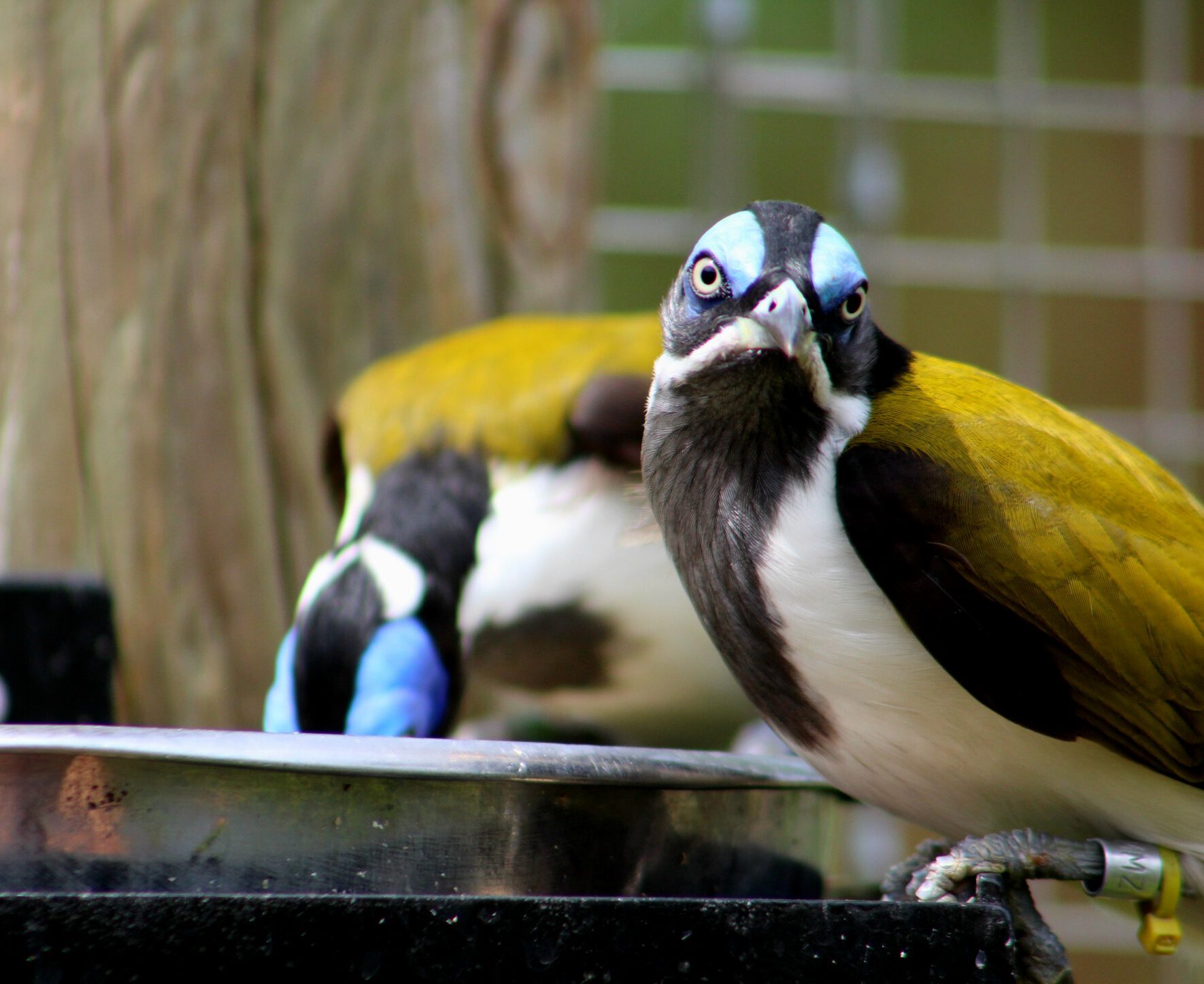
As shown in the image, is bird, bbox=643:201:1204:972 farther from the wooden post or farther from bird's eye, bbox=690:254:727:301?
the wooden post

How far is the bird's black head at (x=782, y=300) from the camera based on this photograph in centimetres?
120

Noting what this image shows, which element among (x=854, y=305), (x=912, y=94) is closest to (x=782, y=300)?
(x=854, y=305)

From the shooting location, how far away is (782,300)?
46.1 inches

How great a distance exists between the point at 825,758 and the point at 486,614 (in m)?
0.98

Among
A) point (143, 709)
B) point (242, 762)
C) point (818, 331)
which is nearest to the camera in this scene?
point (242, 762)

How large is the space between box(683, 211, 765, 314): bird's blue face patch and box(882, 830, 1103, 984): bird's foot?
1.67 ft

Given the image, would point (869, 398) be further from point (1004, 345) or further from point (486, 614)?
point (1004, 345)

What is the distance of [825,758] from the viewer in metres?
1.32

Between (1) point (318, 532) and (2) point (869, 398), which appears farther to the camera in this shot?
(1) point (318, 532)

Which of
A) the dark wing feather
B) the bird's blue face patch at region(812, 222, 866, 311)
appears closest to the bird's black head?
the bird's blue face patch at region(812, 222, 866, 311)

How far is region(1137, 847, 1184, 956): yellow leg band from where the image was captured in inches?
46.2

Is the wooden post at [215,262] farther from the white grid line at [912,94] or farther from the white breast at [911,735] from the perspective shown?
the white grid line at [912,94]

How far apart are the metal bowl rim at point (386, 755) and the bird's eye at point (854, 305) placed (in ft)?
1.40

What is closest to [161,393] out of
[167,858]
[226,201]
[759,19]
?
[226,201]
